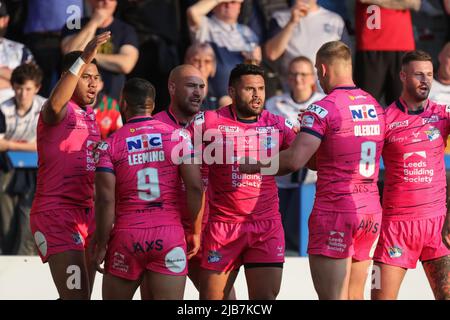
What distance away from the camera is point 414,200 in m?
8.47

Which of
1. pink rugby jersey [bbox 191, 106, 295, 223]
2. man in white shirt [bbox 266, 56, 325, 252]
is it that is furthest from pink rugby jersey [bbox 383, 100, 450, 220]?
man in white shirt [bbox 266, 56, 325, 252]

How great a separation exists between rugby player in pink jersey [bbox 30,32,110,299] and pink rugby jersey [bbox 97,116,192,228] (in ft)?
2.11

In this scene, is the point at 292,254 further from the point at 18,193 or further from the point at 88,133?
the point at 88,133

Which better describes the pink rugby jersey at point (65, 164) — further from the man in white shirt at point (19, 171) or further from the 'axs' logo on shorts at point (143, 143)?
the man in white shirt at point (19, 171)

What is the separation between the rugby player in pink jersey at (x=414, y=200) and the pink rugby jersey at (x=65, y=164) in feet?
7.76

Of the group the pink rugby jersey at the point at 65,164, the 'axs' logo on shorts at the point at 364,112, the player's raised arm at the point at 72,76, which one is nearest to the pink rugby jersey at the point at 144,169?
the player's raised arm at the point at 72,76

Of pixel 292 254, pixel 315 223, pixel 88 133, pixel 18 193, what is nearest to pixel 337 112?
pixel 315 223

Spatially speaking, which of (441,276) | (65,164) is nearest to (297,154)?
(441,276)

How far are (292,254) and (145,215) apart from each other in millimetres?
4227

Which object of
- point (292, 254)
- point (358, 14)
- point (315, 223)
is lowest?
point (292, 254)

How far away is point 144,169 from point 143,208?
284mm

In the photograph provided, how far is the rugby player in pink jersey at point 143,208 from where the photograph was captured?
7859 millimetres
